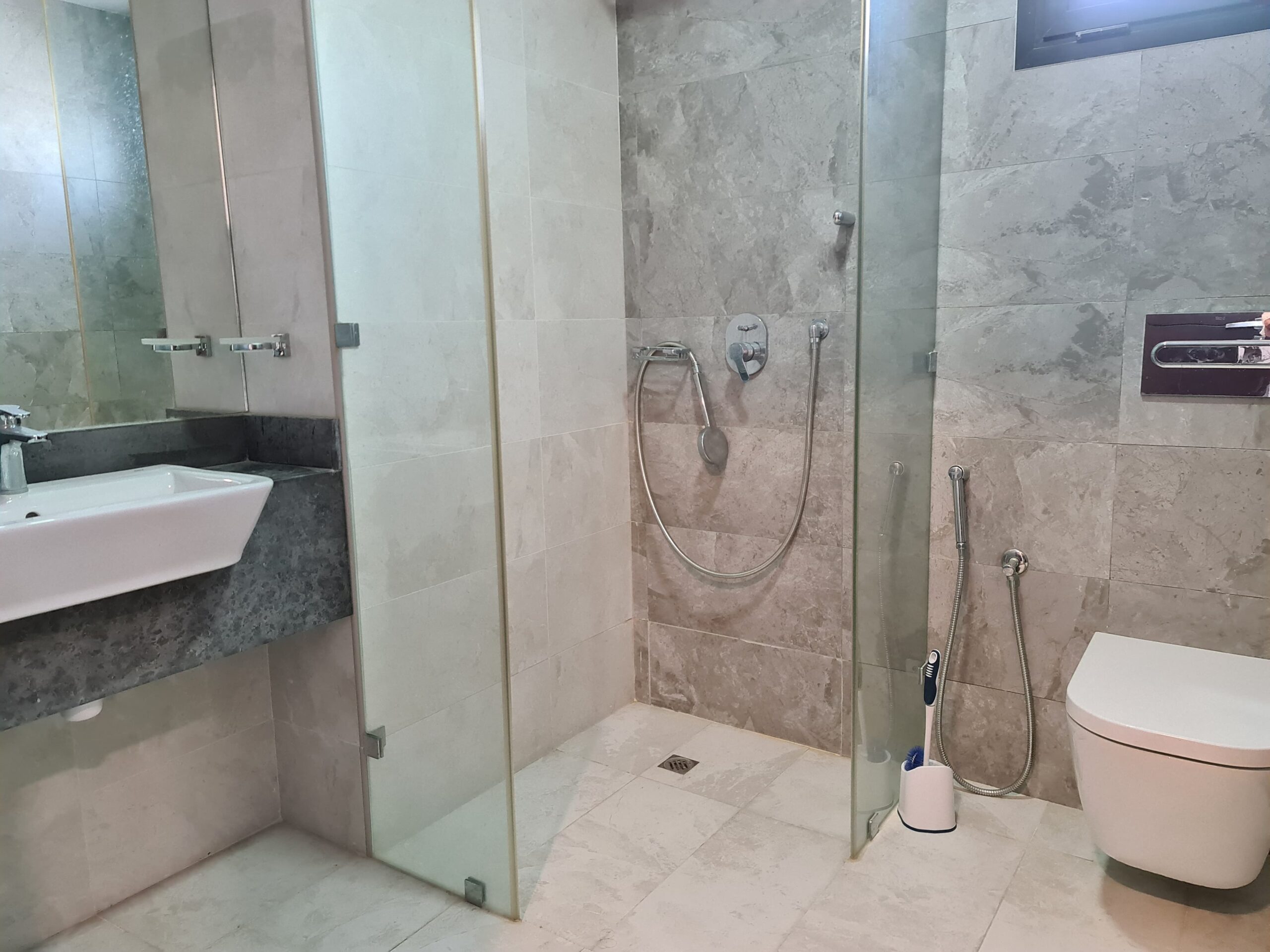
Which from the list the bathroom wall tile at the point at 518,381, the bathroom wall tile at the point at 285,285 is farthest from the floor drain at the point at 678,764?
the bathroom wall tile at the point at 285,285

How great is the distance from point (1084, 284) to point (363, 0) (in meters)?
1.69

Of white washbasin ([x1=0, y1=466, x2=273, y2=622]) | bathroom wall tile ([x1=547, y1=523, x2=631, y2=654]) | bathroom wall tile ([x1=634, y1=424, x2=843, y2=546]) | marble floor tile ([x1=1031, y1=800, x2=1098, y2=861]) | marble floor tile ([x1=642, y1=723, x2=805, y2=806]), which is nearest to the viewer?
white washbasin ([x1=0, y1=466, x2=273, y2=622])

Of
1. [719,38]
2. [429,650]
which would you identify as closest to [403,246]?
[429,650]

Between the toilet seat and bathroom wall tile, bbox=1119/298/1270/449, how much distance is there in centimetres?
47

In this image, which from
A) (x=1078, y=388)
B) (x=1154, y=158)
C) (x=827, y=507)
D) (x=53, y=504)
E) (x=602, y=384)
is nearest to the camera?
(x=53, y=504)

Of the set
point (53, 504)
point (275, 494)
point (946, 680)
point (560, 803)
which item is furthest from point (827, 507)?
point (53, 504)

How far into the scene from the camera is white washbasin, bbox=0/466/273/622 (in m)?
1.44

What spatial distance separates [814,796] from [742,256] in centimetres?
149

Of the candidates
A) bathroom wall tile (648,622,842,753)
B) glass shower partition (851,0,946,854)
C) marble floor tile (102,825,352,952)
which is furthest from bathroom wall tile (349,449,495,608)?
bathroom wall tile (648,622,842,753)

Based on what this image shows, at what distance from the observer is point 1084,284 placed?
7.23 feet

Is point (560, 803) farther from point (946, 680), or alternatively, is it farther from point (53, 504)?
point (53, 504)

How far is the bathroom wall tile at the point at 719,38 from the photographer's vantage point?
2.48m

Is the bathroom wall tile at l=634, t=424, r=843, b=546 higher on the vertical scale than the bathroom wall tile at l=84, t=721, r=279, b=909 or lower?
higher

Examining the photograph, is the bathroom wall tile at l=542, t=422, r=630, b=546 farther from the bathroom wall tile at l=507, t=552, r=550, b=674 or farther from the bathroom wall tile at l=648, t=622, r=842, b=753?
the bathroom wall tile at l=648, t=622, r=842, b=753
